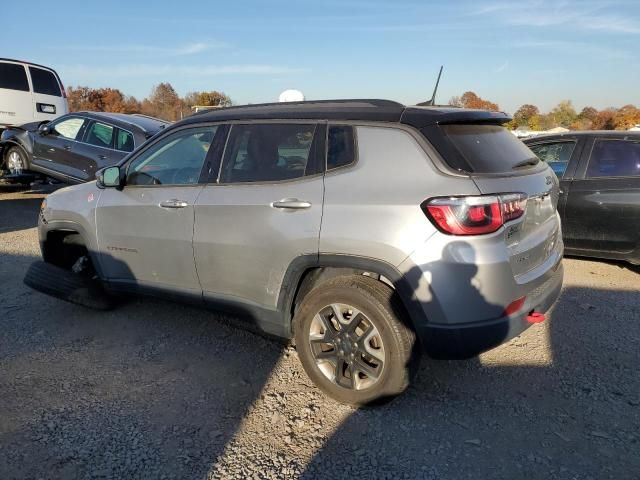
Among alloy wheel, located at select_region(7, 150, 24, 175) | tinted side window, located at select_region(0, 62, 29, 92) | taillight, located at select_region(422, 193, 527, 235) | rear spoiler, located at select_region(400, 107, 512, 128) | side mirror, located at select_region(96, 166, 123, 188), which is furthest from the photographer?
tinted side window, located at select_region(0, 62, 29, 92)

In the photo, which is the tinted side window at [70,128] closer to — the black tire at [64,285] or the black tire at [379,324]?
the black tire at [64,285]

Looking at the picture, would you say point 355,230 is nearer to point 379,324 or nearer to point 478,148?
point 379,324

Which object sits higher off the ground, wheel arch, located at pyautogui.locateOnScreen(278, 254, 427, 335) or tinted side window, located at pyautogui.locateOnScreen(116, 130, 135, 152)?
tinted side window, located at pyautogui.locateOnScreen(116, 130, 135, 152)

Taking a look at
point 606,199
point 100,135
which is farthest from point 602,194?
point 100,135

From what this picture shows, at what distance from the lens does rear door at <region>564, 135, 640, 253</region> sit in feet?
16.6

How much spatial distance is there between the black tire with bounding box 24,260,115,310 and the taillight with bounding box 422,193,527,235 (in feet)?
10.2

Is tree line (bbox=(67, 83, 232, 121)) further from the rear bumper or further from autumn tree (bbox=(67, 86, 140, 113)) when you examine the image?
the rear bumper

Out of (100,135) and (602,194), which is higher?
(100,135)

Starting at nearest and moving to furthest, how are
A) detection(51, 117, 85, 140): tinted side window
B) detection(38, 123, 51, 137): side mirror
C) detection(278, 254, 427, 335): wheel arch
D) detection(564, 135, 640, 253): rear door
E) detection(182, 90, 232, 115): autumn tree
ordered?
detection(278, 254, 427, 335): wheel arch → detection(564, 135, 640, 253): rear door → detection(51, 117, 85, 140): tinted side window → detection(38, 123, 51, 137): side mirror → detection(182, 90, 232, 115): autumn tree

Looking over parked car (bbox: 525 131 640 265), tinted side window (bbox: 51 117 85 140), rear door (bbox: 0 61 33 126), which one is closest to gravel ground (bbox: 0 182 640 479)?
parked car (bbox: 525 131 640 265)

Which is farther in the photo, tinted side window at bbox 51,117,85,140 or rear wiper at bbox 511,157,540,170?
tinted side window at bbox 51,117,85,140

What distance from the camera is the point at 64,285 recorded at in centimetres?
408

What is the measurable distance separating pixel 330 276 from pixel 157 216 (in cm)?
147

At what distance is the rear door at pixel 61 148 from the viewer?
823 cm
